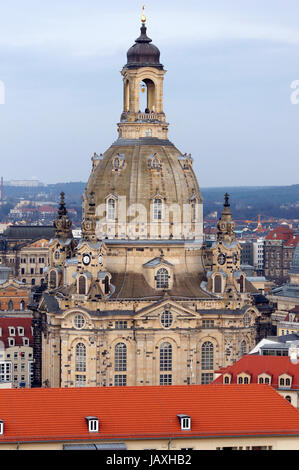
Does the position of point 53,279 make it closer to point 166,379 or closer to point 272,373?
point 166,379

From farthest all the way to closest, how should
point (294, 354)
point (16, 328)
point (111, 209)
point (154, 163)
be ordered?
point (16, 328), point (154, 163), point (111, 209), point (294, 354)

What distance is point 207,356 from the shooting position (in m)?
135

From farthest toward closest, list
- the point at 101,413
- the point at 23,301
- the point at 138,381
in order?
the point at 23,301
the point at 138,381
the point at 101,413

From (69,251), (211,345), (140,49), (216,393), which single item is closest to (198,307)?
(211,345)

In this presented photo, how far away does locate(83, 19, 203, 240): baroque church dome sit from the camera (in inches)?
5408

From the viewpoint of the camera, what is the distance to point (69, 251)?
146 m

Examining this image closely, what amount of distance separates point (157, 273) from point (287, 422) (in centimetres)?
5220

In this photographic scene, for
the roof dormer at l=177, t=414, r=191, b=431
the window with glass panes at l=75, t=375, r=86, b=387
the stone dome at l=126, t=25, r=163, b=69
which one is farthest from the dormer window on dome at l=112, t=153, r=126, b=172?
the roof dormer at l=177, t=414, r=191, b=431

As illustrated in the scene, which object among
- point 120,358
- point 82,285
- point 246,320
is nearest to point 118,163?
point 82,285

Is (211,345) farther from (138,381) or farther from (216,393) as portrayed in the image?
(216,393)

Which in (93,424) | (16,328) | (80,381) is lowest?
(93,424)

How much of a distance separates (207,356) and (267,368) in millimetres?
25010

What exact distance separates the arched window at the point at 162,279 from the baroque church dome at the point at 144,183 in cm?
339

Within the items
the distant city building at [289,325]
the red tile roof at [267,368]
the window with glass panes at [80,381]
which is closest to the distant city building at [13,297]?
the distant city building at [289,325]
